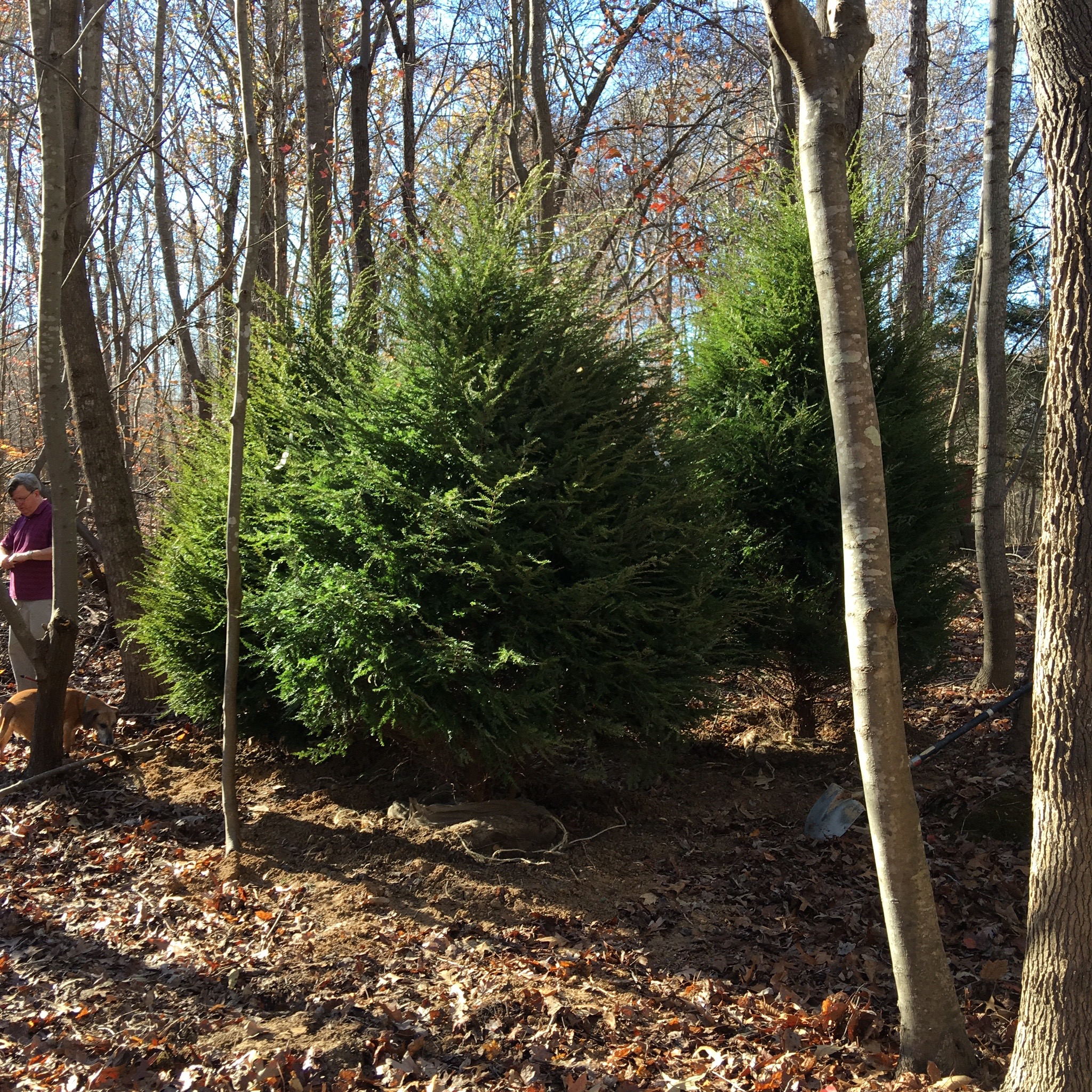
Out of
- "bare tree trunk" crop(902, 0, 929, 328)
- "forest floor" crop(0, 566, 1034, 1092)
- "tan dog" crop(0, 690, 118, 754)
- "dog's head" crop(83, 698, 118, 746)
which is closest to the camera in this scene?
"forest floor" crop(0, 566, 1034, 1092)

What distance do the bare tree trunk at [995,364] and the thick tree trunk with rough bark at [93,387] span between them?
22.6ft

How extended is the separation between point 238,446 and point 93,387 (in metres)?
2.83

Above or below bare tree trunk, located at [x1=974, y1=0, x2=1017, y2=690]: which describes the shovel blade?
below

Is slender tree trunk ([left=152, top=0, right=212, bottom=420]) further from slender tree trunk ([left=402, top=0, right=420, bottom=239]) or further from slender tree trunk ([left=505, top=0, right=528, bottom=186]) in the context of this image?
slender tree trunk ([left=505, top=0, right=528, bottom=186])

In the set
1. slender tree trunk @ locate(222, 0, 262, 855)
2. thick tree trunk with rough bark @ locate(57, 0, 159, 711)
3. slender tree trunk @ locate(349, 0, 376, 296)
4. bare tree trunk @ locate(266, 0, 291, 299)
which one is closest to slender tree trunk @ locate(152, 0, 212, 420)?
bare tree trunk @ locate(266, 0, 291, 299)

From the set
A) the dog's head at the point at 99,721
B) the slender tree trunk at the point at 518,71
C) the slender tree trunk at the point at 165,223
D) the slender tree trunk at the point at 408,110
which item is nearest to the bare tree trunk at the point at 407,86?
the slender tree trunk at the point at 408,110

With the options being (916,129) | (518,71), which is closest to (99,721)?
(518,71)

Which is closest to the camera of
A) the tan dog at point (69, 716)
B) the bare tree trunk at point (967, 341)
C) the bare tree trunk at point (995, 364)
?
the tan dog at point (69, 716)

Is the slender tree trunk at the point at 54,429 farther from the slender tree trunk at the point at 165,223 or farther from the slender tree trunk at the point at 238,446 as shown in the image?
the slender tree trunk at the point at 165,223

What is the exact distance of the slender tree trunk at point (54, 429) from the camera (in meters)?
5.55

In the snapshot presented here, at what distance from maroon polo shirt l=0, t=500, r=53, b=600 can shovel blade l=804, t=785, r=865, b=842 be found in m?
5.89

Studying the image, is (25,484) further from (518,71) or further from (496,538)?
(518,71)

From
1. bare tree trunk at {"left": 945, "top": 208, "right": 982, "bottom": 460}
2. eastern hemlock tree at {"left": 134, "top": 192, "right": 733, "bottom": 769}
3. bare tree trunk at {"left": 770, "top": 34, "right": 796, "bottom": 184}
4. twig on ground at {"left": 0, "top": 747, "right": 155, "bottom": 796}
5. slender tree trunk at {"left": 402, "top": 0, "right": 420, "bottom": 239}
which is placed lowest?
twig on ground at {"left": 0, "top": 747, "right": 155, "bottom": 796}

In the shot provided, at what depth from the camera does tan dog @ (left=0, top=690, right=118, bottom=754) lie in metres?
5.80
